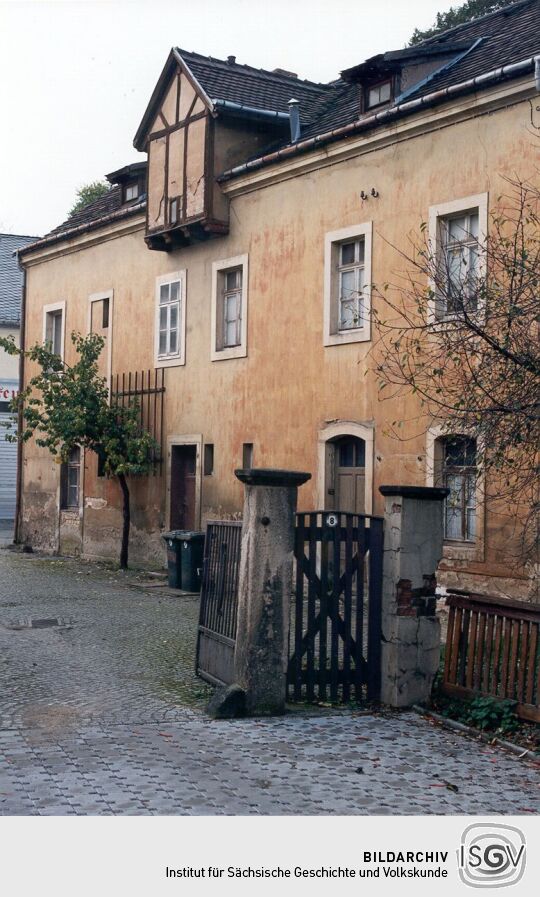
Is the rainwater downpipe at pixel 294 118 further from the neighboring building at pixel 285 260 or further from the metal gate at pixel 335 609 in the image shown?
the metal gate at pixel 335 609

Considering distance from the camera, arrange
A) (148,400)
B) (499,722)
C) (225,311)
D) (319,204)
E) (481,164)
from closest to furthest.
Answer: (499,722)
(481,164)
(319,204)
(225,311)
(148,400)

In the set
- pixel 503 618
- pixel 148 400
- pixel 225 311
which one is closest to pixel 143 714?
pixel 503 618

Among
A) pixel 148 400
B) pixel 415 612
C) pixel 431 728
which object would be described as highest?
pixel 148 400

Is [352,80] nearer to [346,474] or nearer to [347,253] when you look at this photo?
[347,253]

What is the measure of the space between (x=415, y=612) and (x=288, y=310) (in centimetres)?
962

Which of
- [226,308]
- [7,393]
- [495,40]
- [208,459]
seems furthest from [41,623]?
[7,393]

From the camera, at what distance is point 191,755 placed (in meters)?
7.46

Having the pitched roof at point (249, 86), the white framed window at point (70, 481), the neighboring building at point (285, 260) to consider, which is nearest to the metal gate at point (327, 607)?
the neighboring building at point (285, 260)

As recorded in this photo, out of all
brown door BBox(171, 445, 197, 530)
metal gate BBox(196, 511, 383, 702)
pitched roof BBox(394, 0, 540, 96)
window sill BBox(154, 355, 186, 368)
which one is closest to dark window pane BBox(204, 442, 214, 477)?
brown door BBox(171, 445, 197, 530)

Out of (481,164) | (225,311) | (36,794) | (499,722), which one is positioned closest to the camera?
(36,794)

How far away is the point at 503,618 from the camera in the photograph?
28.8 ft

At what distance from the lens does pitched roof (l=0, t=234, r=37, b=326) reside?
1483 inches

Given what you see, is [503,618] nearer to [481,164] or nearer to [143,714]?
[143,714]

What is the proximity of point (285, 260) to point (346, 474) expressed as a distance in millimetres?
3805
